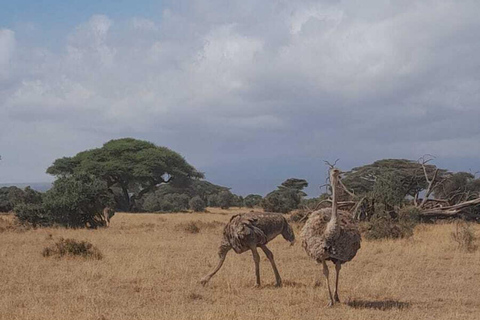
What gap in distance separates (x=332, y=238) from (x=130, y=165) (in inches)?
1393

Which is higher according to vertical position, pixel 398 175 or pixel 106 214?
pixel 398 175

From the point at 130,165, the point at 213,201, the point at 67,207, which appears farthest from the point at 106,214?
the point at 213,201

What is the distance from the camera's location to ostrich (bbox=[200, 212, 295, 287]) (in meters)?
10.5

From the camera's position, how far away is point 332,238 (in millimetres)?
8875

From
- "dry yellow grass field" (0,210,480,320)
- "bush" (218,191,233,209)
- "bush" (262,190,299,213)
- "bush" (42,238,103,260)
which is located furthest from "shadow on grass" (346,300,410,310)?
"bush" (218,191,233,209)

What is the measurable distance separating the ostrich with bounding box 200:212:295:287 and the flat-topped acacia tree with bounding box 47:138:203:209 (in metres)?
31.6

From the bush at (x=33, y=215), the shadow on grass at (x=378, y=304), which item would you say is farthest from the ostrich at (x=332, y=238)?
the bush at (x=33, y=215)

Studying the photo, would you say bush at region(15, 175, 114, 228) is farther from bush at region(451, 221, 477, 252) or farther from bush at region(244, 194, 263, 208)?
bush at region(244, 194, 263, 208)

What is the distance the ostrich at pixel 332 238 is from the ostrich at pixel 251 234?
4.30ft

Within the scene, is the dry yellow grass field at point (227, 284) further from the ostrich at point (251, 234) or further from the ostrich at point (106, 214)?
the ostrich at point (106, 214)

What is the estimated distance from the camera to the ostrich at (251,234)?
10.5m

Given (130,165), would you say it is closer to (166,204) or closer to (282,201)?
(166,204)

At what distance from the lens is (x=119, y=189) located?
1912 inches

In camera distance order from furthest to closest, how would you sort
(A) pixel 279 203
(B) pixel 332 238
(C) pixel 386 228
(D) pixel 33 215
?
(A) pixel 279 203 < (D) pixel 33 215 < (C) pixel 386 228 < (B) pixel 332 238
